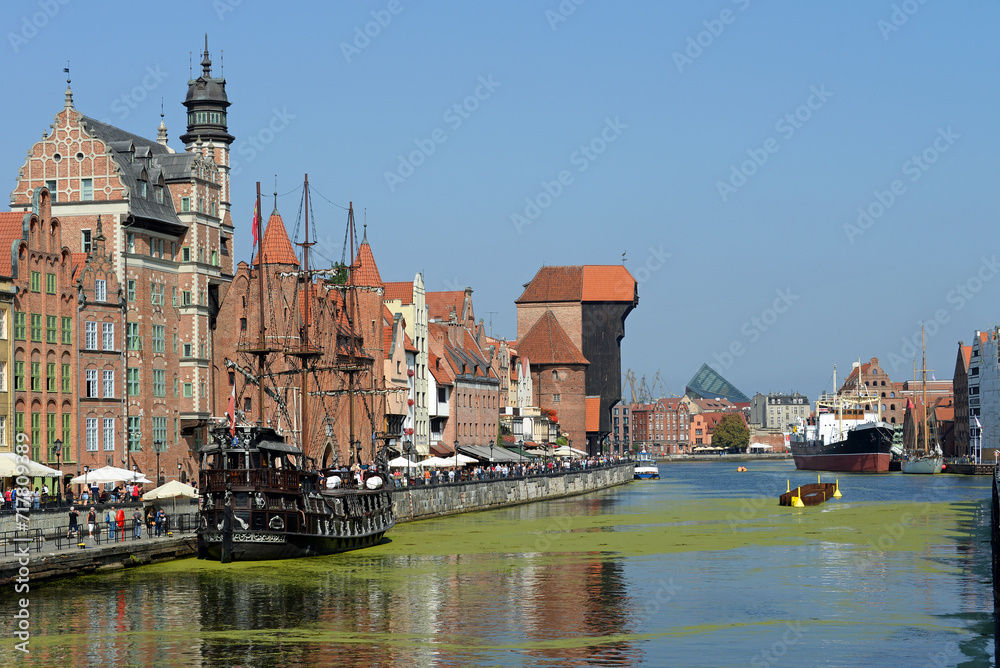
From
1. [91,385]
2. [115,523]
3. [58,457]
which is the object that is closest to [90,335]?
[91,385]

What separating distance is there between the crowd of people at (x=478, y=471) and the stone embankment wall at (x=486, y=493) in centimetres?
74

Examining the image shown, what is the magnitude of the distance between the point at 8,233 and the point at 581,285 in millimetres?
127337

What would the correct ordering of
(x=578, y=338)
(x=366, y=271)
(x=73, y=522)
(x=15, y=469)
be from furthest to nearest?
1. (x=578, y=338)
2. (x=366, y=271)
3. (x=15, y=469)
4. (x=73, y=522)

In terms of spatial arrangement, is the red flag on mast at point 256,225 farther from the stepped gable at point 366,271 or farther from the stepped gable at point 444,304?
the stepped gable at point 444,304

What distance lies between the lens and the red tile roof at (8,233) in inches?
2751

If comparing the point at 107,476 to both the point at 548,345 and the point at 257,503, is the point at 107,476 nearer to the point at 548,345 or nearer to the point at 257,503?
the point at 257,503

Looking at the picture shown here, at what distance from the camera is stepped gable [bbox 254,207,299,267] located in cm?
9606

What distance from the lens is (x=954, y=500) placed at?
370 ft

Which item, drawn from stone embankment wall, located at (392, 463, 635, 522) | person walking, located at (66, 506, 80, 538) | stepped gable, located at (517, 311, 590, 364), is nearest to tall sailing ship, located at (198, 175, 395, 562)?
person walking, located at (66, 506, 80, 538)

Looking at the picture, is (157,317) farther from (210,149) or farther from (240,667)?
(240,667)

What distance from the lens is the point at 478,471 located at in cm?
11088

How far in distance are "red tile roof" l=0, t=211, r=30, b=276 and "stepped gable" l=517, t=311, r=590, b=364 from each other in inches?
4433

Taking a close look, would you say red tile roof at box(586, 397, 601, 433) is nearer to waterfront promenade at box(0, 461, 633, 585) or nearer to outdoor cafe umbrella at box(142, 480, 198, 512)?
waterfront promenade at box(0, 461, 633, 585)

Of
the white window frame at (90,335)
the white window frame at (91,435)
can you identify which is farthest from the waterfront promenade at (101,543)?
the white window frame at (90,335)
